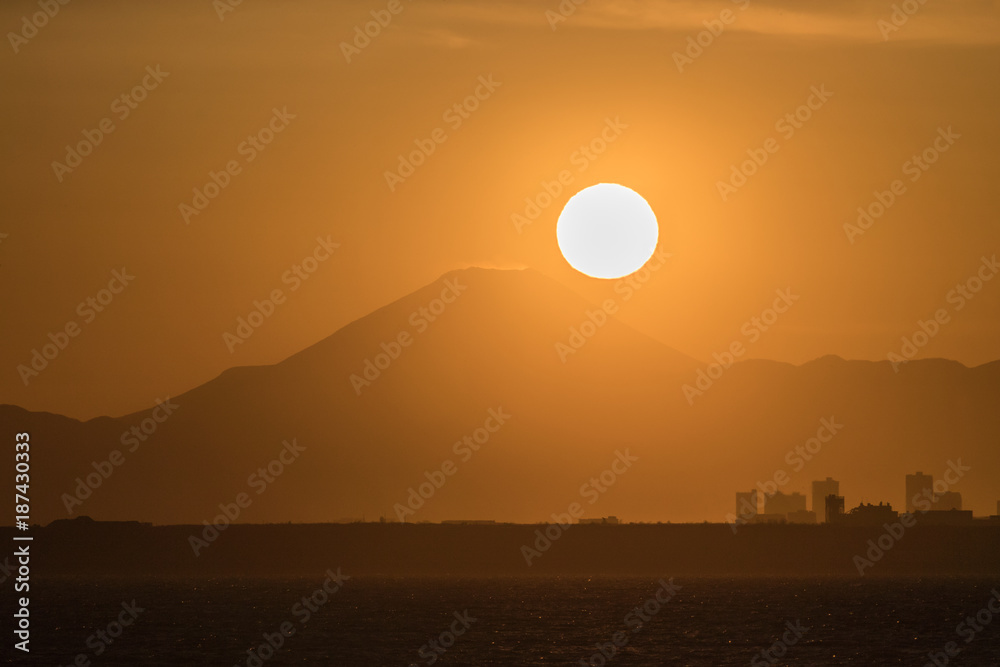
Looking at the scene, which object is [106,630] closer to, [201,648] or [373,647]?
[201,648]

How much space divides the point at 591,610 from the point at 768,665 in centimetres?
6589

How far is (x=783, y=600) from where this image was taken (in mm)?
191000
